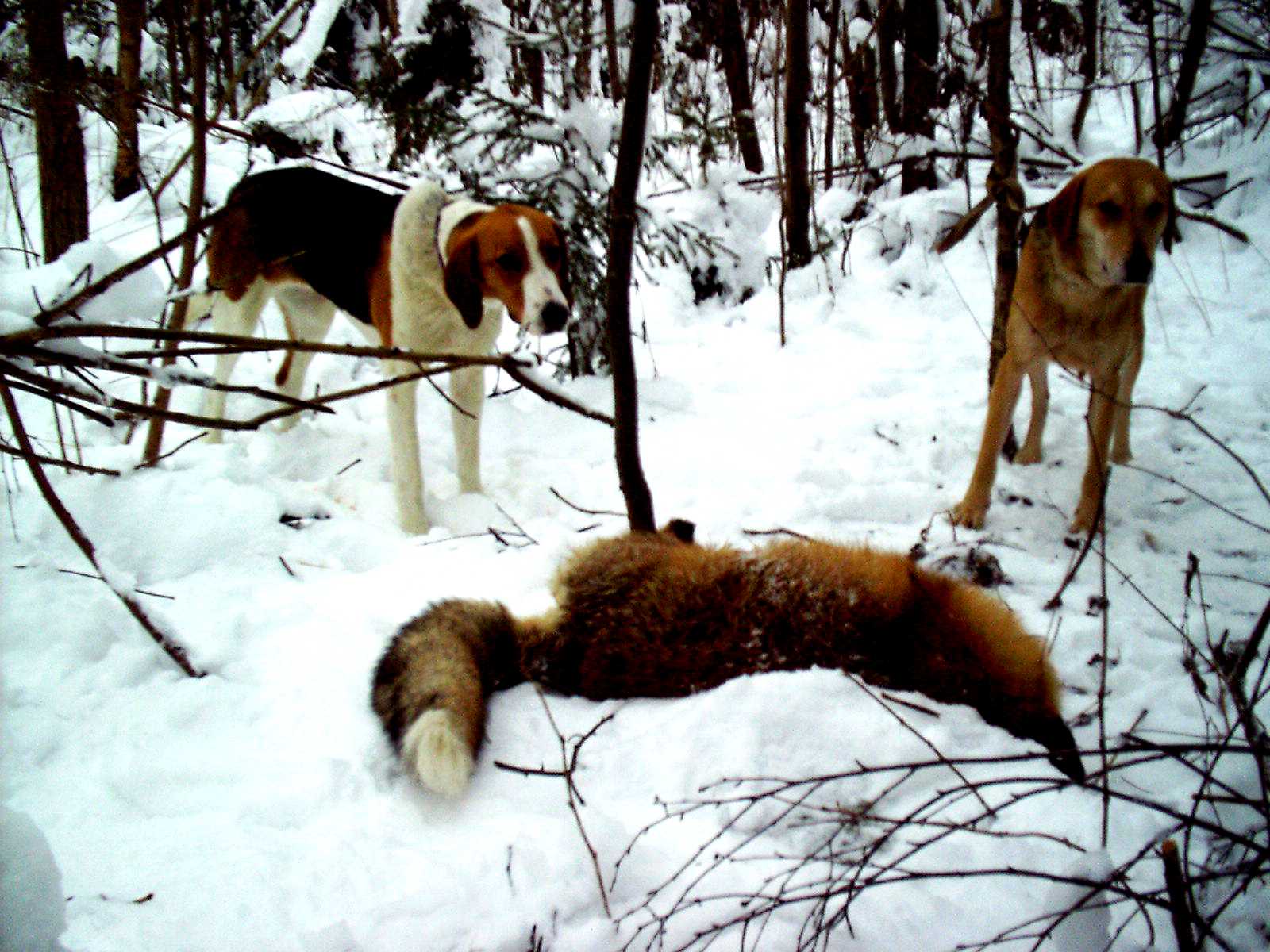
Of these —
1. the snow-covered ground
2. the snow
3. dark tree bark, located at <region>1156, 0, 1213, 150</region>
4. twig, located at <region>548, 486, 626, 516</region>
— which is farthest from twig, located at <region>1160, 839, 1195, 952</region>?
the snow

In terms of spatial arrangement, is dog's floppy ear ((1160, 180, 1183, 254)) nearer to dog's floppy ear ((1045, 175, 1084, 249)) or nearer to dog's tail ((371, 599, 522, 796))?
dog's floppy ear ((1045, 175, 1084, 249))

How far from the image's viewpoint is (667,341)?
22.5 feet

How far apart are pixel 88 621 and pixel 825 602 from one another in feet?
7.47

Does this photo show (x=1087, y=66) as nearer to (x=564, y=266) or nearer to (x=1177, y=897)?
(x=564, y=266)

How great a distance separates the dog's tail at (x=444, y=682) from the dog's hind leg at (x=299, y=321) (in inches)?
138

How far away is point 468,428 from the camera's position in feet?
13.4

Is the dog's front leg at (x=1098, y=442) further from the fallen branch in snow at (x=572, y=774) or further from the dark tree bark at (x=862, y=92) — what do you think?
the dark tree bark at (x=862, y=92)

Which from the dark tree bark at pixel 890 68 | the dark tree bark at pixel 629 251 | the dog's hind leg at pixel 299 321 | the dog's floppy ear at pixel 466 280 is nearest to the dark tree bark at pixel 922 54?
the dark tree bark at pixel 890 68

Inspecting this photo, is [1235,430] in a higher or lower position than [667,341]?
lower

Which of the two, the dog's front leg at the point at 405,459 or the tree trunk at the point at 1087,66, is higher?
the tree trunk at the point at 1087,66

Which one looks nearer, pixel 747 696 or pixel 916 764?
pixel 916 764

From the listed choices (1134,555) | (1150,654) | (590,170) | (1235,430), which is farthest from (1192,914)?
(590,170)

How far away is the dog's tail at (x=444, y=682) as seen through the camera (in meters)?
1.75

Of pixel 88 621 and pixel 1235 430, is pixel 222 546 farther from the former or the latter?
pixel 1235 430
